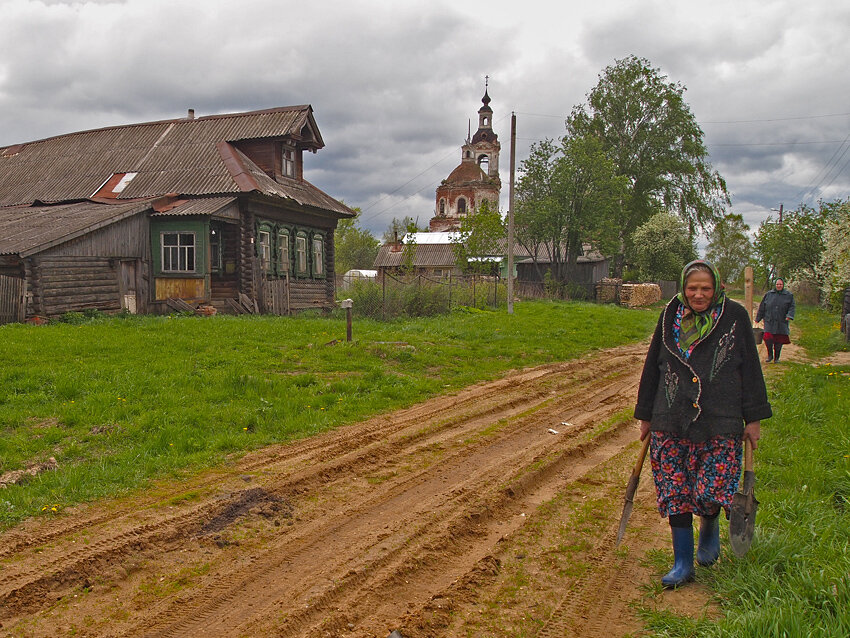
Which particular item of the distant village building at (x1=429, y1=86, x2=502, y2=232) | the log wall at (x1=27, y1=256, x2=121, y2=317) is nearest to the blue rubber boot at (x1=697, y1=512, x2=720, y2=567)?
the log wall at (x1=27, y1=256, x2=121, y2=317)

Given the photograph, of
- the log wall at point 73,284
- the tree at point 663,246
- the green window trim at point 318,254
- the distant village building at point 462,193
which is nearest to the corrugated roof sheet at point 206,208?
the log wall at point 73,284

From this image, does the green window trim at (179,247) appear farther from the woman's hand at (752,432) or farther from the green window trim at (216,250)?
the woman's hand at (752,432)

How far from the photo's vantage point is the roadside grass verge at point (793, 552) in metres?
3.03

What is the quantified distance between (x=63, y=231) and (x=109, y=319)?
2515mm

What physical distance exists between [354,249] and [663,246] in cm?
4381

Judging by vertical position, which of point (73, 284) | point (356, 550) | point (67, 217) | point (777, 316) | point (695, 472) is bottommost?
point (356, 550)

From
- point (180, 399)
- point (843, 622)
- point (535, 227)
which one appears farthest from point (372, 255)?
point (843, 622)

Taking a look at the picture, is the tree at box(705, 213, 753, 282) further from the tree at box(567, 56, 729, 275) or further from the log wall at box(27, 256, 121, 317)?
Result: the log wall at box(27, 256, 121, 317)

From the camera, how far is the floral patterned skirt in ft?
11.9

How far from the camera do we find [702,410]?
363cm

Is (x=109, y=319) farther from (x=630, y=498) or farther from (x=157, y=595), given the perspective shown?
(x=630, y=498)

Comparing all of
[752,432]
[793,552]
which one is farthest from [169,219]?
[793,552]

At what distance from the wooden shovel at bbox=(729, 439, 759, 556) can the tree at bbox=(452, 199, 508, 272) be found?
1281 inches

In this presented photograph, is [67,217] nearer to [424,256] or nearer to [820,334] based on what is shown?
[820,334]
